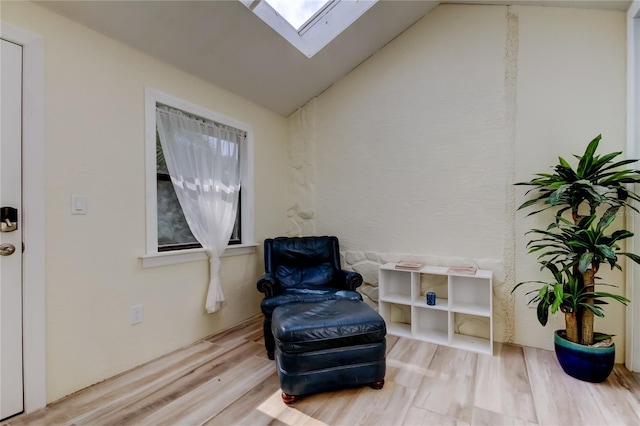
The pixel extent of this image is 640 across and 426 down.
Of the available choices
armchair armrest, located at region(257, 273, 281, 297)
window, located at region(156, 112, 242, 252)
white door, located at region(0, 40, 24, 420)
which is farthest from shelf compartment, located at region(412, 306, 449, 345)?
white door, located at region(0, 40, 24, 420)

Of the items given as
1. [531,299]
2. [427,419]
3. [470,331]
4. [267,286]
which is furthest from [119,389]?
[531,299]

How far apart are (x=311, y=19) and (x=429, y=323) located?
297cm

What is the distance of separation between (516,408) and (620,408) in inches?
22.2

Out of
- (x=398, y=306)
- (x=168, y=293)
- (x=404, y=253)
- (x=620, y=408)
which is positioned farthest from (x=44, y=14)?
(x=620, y=408)

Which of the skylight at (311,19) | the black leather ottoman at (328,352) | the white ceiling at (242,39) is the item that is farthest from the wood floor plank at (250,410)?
the skylight at (311,19)

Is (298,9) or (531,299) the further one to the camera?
(298,9)

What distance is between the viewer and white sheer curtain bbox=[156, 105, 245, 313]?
2326 millimetres

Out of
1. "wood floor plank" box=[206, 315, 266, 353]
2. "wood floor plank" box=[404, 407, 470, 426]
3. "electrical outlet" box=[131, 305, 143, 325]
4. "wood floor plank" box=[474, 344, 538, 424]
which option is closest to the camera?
"wood floor plank" box=[404, 407, 470, 426]

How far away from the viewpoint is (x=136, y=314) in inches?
81.4

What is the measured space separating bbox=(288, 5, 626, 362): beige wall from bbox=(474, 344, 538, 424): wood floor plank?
369 mm

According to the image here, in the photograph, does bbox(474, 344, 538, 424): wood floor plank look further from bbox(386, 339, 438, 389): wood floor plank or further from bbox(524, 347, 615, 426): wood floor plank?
bbox(386, 339, 438, 389): wood floor plank

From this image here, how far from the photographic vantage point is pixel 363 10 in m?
2.48

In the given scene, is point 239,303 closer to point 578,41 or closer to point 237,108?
point 237,108

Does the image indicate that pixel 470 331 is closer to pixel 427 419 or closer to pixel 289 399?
pixel 427 419
